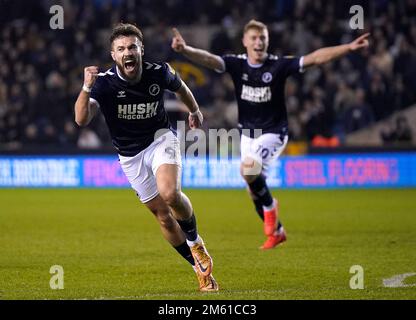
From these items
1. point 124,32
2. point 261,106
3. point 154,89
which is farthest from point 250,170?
point 124,32

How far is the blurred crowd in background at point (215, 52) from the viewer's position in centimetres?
2253

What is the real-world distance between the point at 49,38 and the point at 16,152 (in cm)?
464

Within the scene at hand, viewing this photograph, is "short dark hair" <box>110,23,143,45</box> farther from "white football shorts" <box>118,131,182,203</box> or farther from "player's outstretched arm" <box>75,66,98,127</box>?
"white football shorts" <box>118,131,182,203</box>

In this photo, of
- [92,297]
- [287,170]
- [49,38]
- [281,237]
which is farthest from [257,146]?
[49,38]

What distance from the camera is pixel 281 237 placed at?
1195 centimetres

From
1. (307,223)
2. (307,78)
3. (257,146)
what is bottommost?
(307,223)

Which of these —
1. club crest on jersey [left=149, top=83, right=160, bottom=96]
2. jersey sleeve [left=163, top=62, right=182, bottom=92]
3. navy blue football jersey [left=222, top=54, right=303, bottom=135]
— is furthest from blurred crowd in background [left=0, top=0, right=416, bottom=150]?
club crest on jersey [left=149, top=83, right=160, bottom=96]

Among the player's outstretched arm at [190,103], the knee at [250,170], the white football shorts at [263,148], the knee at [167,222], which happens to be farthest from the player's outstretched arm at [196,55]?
the knee at [167,222]

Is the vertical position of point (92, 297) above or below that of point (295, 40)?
below

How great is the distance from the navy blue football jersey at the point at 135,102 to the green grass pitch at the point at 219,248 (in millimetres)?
1440

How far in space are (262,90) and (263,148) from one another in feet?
2.59

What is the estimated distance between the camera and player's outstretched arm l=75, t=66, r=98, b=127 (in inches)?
316

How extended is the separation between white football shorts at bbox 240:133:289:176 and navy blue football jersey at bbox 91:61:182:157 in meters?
3.49
